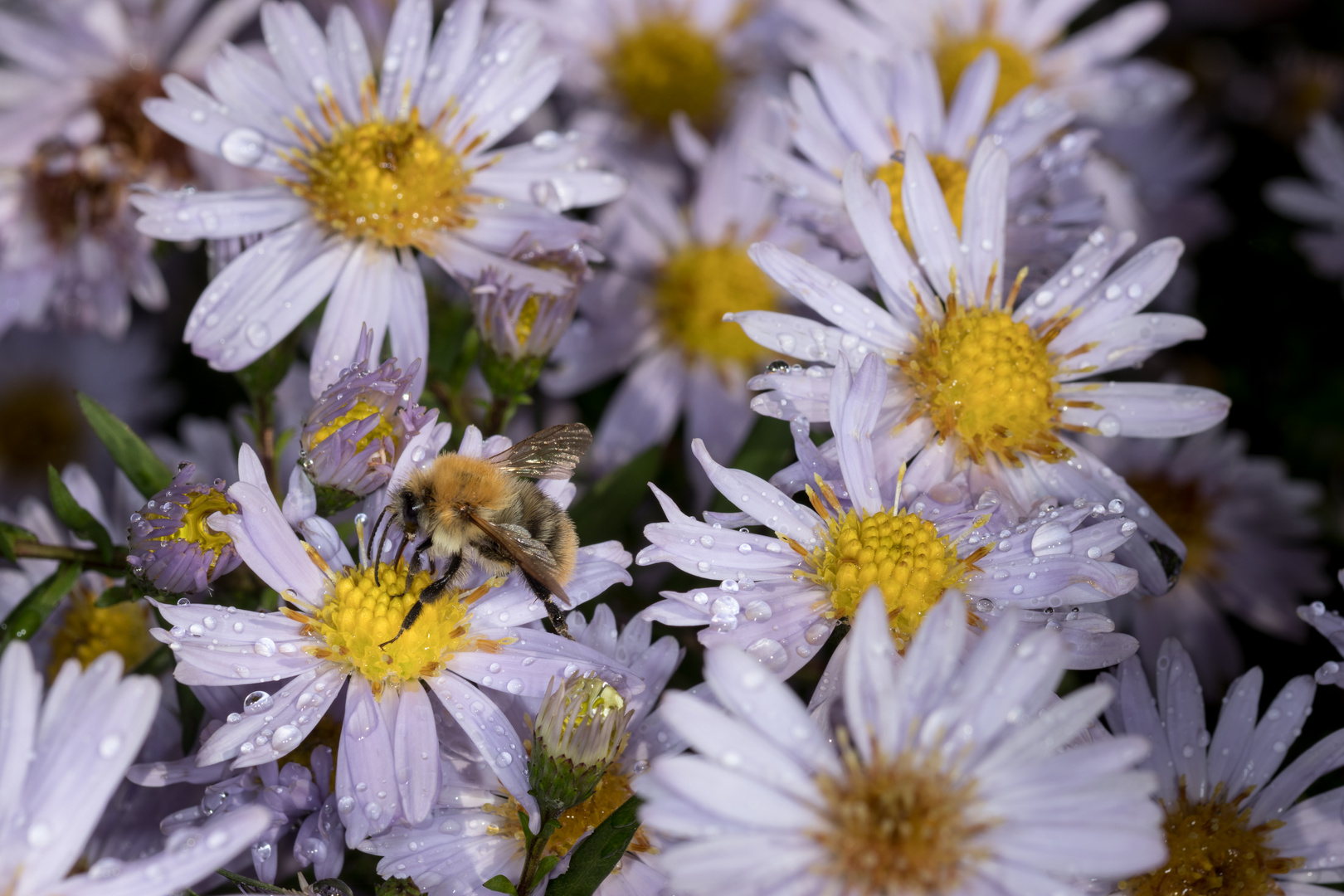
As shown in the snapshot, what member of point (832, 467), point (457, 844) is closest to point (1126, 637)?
point (832, 467)

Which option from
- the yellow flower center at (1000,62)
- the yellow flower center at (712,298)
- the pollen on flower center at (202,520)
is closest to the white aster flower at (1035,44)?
the yellow flower center at (1000,62)

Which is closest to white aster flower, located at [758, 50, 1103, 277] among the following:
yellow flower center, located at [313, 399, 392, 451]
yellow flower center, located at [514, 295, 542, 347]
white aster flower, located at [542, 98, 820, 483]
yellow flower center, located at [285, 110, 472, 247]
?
white aster flower, located at [542, 98, 820, 483]

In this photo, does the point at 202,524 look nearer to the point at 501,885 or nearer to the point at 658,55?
the point at 501,885

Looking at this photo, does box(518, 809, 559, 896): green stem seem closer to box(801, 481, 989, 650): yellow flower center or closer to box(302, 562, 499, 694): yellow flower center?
box(302, 562, 499, 694): yellow flower center

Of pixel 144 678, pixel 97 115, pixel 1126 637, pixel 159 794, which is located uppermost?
pixel 97 115

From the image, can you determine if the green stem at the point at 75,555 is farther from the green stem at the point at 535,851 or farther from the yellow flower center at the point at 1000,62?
the yellow flower center at the point at 1000,62

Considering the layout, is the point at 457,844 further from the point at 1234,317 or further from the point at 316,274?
the point at 1234,317
